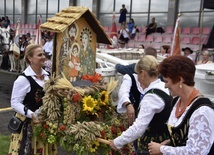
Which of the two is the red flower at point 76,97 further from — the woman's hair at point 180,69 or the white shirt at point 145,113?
the woman's hair at point 180,69

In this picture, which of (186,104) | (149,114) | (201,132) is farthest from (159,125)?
(201,132)

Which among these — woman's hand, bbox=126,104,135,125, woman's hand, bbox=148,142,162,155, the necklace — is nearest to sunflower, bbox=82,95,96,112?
woman's hand, bbox=126,104,135,125

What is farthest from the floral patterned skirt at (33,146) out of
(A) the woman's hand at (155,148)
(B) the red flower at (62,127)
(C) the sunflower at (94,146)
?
(A) the woman's hand at (155,148)

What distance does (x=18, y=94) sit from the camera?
3336 millimetres

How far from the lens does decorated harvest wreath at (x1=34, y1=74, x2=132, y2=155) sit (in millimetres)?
2896

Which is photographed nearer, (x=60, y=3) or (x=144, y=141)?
(x=144, y=141)

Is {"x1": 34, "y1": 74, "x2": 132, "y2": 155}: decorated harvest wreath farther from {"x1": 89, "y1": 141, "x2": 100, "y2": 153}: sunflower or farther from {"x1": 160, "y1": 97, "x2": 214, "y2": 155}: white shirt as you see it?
{"x1": 160, "y1": 97, "x2": 214, "y2": 155}: white shirt

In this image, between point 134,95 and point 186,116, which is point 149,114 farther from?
point 134,95

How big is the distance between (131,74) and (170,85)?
5.51ft

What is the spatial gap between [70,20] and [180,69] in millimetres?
1640

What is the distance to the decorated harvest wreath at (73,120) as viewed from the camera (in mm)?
2896

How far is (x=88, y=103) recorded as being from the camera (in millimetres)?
3072

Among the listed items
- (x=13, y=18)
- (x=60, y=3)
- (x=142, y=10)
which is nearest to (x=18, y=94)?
(x=142, y=10)

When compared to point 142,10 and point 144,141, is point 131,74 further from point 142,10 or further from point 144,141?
point 142,10
